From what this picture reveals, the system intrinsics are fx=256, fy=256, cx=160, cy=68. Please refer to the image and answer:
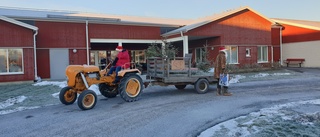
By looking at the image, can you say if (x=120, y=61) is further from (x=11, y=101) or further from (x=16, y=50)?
(x=16, y=50)

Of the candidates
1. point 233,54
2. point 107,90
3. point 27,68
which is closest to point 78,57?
point 27,68

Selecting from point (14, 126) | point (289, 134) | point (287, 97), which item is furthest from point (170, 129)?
point (287, 97)

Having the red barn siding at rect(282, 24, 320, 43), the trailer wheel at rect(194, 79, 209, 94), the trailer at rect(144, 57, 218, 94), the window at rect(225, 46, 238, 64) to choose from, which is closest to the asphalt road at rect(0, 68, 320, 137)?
the trailer at rect(144, 57, 218, 94)

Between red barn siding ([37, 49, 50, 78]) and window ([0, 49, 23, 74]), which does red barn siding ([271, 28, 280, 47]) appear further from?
window ([0, 49, 23, 74])

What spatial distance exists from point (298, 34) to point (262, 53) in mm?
5281

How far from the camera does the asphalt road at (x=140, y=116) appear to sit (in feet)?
17.0

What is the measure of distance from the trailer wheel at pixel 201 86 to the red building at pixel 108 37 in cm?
496

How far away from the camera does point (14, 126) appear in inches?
226

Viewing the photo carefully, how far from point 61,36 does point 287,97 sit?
542 inches

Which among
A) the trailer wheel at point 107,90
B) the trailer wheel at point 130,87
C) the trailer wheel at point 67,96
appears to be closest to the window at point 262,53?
the trailer wheel at point 130,87

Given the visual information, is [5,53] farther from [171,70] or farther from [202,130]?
[202,130]

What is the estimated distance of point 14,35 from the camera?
1456 cm

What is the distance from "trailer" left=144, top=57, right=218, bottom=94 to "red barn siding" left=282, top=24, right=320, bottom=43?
57.0ft

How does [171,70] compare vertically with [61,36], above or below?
below
